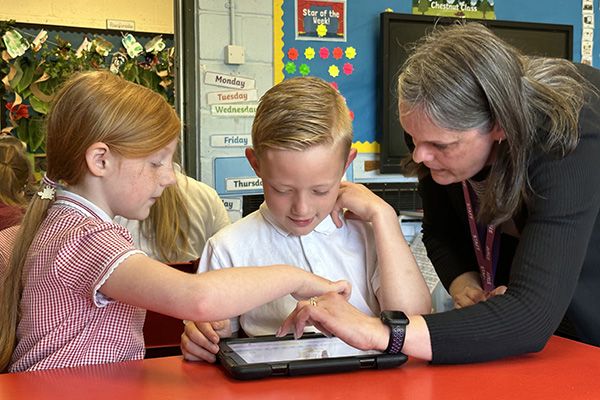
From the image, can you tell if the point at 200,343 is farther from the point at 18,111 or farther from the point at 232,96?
the point at 18,111

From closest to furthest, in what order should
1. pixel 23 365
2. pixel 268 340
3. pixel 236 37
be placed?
pixel 268 340 < pixel 23 365 < pixel 236 37

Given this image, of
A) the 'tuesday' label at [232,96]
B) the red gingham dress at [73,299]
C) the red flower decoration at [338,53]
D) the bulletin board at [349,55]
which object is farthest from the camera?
the red flower decoration at [338,53]

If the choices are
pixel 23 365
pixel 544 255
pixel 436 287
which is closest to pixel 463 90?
pixel 544 255

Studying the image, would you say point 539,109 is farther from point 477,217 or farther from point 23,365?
point 23,365

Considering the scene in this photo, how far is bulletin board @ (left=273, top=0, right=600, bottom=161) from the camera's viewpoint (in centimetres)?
359

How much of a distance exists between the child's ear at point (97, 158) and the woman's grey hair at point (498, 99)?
1.68ft

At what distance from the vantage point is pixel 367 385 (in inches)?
34.1

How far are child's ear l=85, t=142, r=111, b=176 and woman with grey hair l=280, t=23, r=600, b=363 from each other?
43 cm

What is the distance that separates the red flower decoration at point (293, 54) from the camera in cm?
361

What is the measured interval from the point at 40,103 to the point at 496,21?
108 inches

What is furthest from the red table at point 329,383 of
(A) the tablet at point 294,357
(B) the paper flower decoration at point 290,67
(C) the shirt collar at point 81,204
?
(B) the paper flower decoration at point 290,67

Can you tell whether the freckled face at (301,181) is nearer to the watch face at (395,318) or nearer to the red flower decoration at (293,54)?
the watch face at (395,318)

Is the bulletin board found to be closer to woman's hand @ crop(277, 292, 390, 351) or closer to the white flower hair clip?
the white flower hair clip

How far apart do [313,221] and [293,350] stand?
35cm
